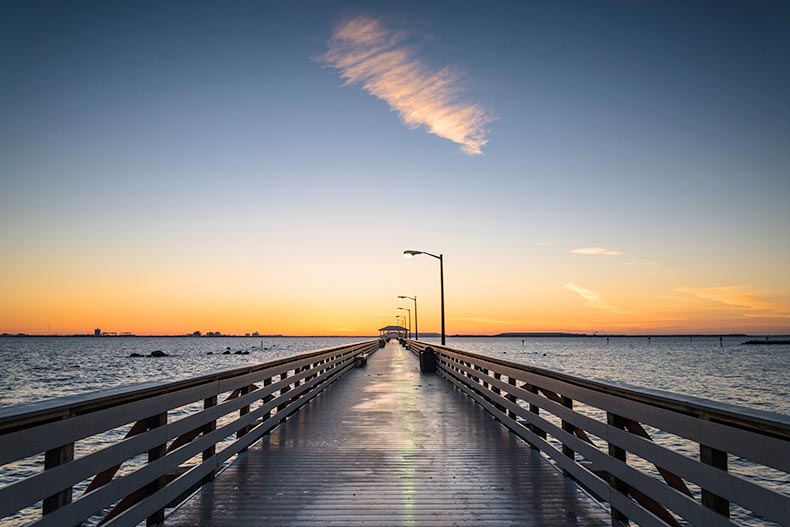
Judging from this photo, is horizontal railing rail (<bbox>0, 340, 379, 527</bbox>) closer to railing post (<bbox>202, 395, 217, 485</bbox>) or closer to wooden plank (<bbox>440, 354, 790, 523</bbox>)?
railing post (<bbox>202, 395, 217, 485</bbox>)

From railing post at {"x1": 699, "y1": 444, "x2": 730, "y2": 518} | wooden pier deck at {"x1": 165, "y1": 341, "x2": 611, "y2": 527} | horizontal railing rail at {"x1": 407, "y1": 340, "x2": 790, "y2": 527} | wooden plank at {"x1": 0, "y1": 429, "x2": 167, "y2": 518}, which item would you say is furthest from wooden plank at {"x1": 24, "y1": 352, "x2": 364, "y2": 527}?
railing post at {"x1": 699, "y1": 444, "x2": 730, "y2": 518}

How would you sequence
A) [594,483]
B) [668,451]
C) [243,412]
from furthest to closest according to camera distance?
[243,412] < [594,483] < [668,451]

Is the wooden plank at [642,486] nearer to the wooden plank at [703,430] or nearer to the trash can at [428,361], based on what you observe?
the wooden plank at [703,430]

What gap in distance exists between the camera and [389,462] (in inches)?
271

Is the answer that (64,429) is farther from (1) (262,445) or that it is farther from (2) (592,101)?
(2) (592,101)

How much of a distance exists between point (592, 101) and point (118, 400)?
19519 millimetres

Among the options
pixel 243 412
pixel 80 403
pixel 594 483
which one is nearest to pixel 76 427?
pixel 80 403

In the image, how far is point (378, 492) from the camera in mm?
5633

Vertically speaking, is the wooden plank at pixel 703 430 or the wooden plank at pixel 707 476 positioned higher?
the wooden plank at pixel 703 430

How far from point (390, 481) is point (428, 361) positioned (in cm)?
1657

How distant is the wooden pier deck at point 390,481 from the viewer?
16.0ft

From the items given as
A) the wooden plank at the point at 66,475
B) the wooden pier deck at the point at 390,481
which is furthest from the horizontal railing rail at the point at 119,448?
the wooden pier deck at the point at 390,481

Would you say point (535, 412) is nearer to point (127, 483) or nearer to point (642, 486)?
point (642, 486)

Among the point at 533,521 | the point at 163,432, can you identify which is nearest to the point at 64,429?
the point at 163,432
